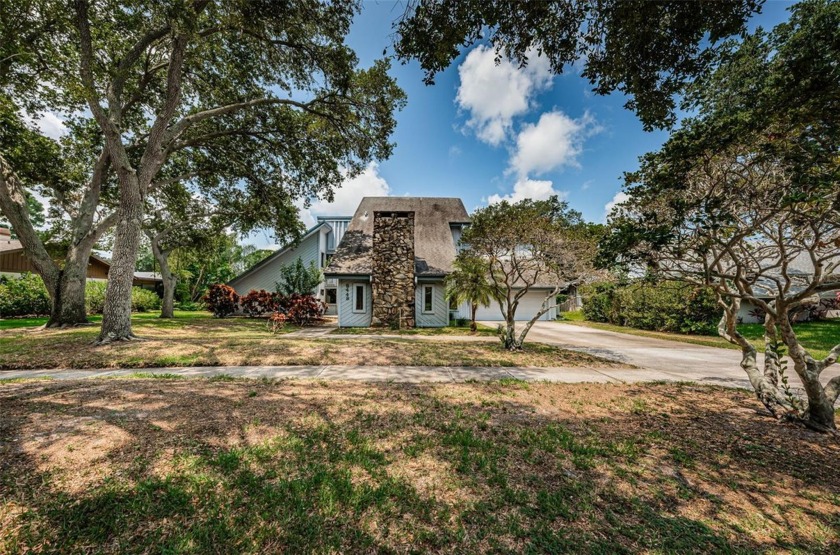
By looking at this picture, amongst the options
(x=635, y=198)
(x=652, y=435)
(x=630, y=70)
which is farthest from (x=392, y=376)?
(x=630, y=70)

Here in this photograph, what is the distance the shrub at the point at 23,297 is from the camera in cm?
1544

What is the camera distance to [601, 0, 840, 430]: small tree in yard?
10.6 feet

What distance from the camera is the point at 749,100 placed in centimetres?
382

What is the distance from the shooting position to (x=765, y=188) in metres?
3.69

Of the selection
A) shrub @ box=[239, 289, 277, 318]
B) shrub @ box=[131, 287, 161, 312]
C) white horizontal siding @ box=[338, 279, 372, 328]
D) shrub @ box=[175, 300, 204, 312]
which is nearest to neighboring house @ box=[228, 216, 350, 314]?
shrub @ box=[239, 289, 277, 318]

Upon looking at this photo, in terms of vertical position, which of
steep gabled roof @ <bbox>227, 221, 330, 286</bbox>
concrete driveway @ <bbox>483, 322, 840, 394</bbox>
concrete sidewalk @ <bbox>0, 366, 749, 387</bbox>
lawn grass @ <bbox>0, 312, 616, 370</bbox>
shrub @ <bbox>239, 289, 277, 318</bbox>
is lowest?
concrete driveway @ <bbox>483, 322, 840, 394</bbox>

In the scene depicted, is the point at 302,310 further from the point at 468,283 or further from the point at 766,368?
the point at 766,368

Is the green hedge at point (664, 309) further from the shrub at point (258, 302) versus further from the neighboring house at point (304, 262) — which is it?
the neighboring house at point (304, 262)

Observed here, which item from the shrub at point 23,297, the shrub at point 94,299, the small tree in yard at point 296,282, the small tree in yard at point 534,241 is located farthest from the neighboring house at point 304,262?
the small tree in yard at point 534,241

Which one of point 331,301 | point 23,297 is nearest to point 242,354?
point 331,301

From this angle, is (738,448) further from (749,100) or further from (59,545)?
(59,545)

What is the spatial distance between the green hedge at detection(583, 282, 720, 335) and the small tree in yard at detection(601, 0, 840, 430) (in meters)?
6.98

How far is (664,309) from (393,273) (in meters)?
13.2

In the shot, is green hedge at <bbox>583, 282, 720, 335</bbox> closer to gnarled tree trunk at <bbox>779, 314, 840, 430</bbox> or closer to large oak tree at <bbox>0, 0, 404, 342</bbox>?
gnarled tree trunk at <bbox>779, 314, 840, 430</bbox>
